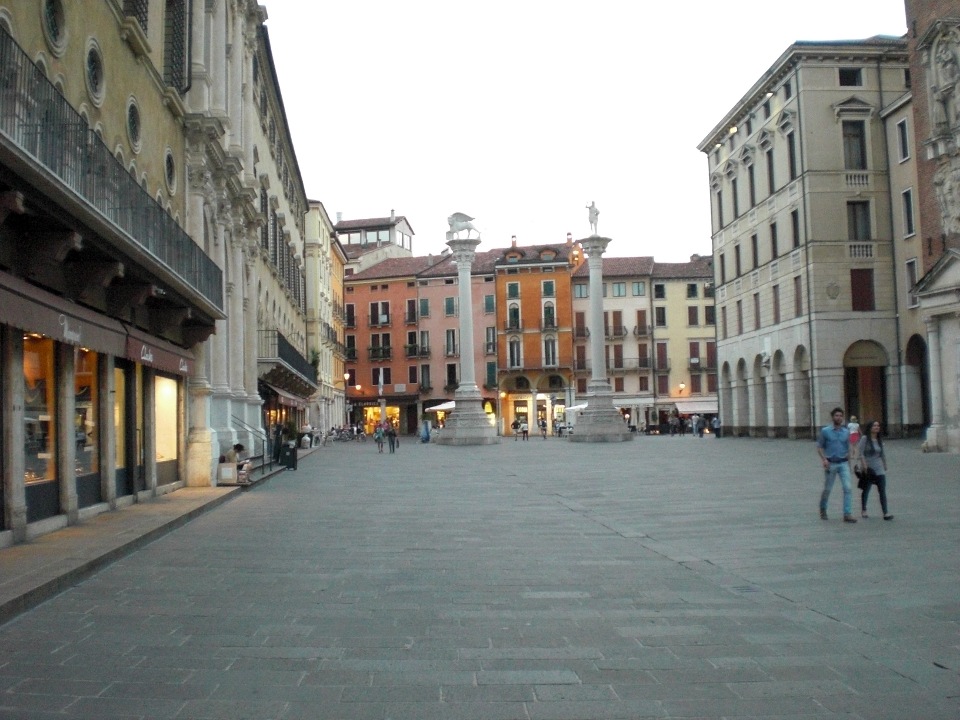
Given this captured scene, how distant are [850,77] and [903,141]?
4.29 metres

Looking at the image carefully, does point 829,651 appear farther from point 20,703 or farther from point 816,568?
point 20,703

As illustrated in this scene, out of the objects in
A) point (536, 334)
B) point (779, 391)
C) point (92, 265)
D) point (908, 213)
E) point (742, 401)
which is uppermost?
point (908, 213)

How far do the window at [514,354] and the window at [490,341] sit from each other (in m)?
2.02

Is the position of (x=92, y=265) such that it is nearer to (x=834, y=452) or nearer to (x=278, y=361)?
(x=834, y=452)

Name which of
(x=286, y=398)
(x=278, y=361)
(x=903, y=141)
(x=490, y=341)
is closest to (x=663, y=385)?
(x=490, y=341)

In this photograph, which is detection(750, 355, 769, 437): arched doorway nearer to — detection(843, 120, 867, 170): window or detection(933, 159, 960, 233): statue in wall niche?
detection(843, 120, 867, 170): window

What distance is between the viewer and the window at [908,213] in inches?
1665

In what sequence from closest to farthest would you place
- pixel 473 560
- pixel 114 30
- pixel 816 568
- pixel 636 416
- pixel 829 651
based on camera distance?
pixel 829 651
pixel 816 568
pixel 473 560
pixel 114 30
pixel 636 416

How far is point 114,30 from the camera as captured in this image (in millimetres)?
17219

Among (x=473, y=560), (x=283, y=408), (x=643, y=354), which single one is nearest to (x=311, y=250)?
(x=283, y=408)

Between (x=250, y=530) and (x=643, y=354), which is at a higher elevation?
(x=643, y=354)

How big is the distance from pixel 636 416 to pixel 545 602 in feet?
272

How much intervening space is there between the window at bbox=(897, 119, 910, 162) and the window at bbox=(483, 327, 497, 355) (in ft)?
173

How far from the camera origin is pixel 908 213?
140ft
